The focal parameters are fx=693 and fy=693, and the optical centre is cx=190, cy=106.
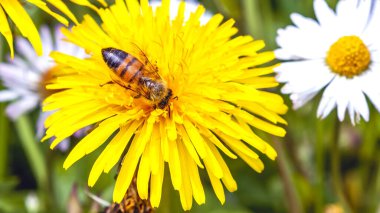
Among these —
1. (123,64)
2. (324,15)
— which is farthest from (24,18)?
(324,15)

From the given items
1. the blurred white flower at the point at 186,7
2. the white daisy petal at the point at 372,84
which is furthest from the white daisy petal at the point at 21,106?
the white daisy petal at the point at 372,84

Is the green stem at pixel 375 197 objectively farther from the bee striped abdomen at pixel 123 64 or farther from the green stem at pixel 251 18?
the bee striped abdomen at pixel 123 64

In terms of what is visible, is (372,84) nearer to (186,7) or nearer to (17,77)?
(186,7)

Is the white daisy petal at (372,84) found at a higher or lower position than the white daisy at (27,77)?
higher

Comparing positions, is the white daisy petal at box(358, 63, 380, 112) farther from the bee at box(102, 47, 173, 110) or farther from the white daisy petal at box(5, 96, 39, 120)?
the white daisy petal at box(5, 96, 39, 120)

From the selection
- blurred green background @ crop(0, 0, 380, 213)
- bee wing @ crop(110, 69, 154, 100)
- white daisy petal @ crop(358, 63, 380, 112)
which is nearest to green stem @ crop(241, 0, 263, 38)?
blurred green background @ crop(0, 0, 380, 213)
